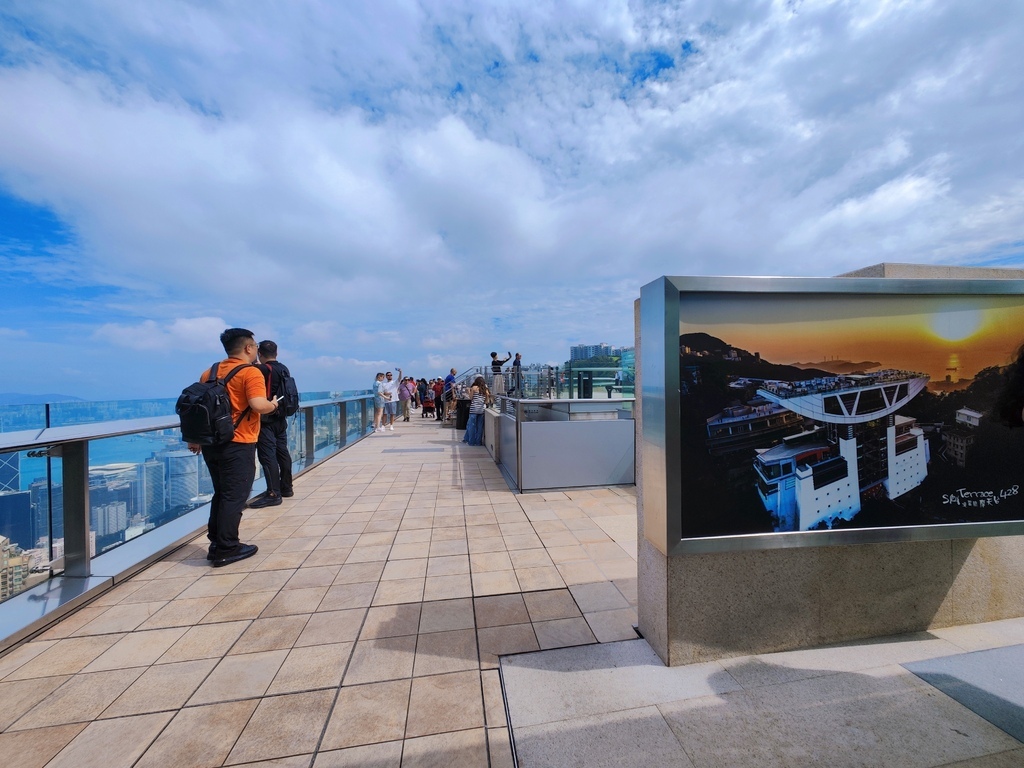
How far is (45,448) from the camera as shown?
296cm

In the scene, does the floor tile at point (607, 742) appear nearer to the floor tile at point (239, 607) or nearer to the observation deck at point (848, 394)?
the observation deck at point (848, 394)

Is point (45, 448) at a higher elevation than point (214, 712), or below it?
higher

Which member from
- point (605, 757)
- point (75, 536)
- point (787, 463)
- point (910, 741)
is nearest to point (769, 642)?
point (910, 741)

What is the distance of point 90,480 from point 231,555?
45.9 inches

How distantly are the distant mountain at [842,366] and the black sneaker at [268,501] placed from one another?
18.9 ft

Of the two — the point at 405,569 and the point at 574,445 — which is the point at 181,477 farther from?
the point at 574,445

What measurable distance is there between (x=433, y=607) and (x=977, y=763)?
2.61 metres

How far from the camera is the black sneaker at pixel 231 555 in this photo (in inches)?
144

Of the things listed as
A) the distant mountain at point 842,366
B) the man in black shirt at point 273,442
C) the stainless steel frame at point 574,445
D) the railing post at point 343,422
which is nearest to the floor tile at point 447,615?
the distant mountain at point 842,366

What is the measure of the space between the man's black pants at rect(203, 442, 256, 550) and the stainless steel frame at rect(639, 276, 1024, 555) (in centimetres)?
324

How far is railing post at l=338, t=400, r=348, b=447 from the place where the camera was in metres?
10.4

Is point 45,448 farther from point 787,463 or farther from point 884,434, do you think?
point 884,434

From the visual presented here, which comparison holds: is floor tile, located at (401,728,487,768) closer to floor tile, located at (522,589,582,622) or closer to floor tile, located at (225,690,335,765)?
floor tile, located at (225,690,335,765)

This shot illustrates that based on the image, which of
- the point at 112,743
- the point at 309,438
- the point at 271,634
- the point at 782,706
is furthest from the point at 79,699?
the point at 309,438
